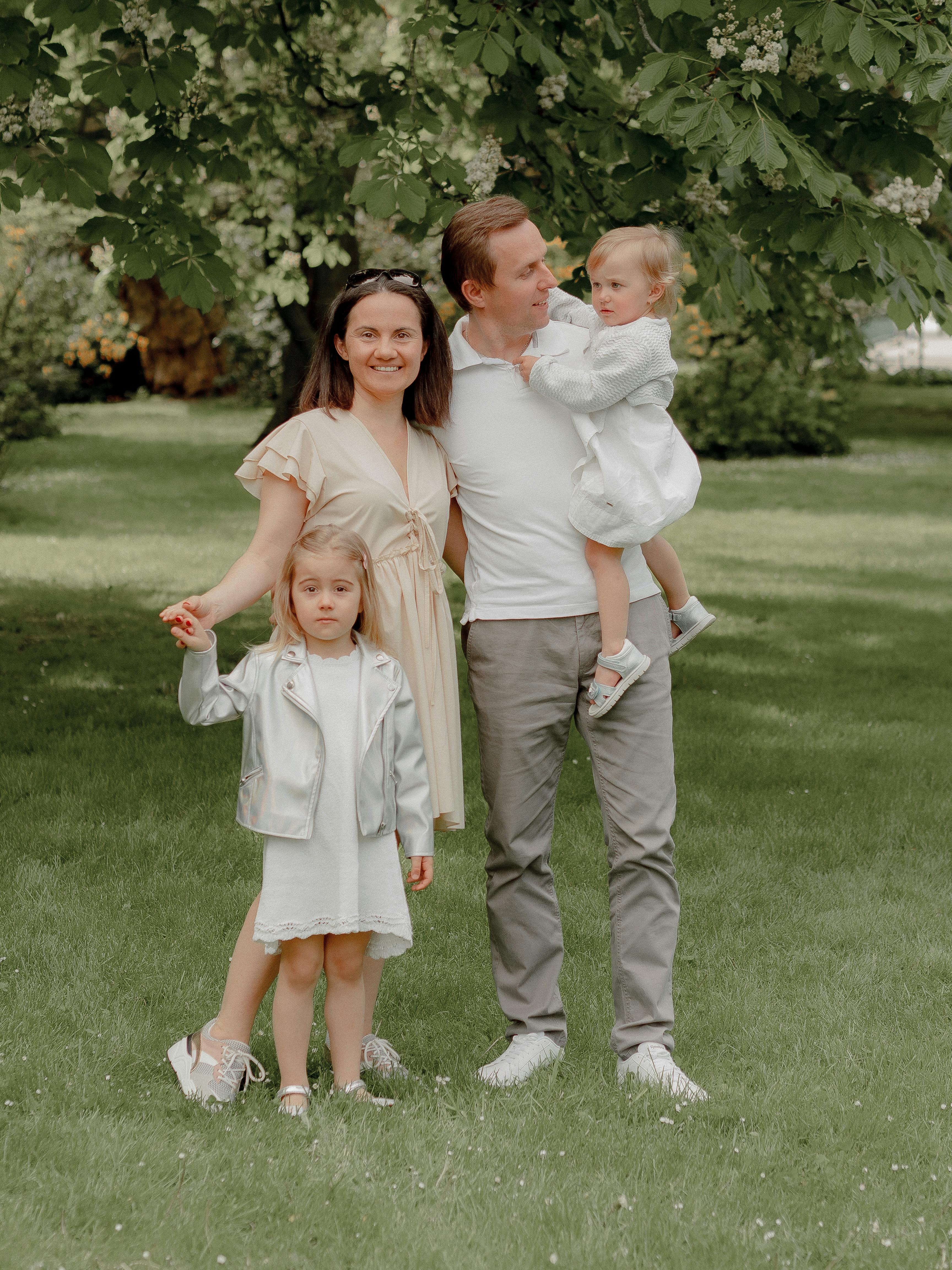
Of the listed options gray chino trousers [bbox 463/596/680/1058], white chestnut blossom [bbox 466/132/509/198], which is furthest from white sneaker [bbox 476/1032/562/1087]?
white chestnut blossom [bbox 466/132/509/198]

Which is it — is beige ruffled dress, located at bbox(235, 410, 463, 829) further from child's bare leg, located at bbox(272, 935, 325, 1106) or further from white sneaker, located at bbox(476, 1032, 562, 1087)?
white sneaker, located at bbox(476, 1032, 562, 1087)

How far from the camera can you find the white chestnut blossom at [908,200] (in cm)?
504

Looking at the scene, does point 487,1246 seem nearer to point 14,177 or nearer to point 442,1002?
point 442,1002

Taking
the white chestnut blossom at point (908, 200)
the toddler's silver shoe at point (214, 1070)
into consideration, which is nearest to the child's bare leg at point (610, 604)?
the toddler's silver shoe at point (214, 1070)

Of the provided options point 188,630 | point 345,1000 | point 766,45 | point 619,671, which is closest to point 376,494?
point 188,630

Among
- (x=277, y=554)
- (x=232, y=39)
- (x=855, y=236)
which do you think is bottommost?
(x=277, y=554)

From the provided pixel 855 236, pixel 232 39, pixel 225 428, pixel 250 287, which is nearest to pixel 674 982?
pixel 855 236

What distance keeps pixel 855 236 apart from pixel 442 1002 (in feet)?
9.87

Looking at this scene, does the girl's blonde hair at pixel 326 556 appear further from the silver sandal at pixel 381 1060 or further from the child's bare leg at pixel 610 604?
the silver sandal at pixel 381 1060

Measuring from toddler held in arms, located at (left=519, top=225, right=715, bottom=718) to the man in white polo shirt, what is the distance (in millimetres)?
75

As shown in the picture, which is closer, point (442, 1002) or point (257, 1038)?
point (257, 1038)

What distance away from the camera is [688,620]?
3734mm

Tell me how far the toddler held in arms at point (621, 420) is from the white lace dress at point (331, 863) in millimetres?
623

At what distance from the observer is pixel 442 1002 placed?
414cm
